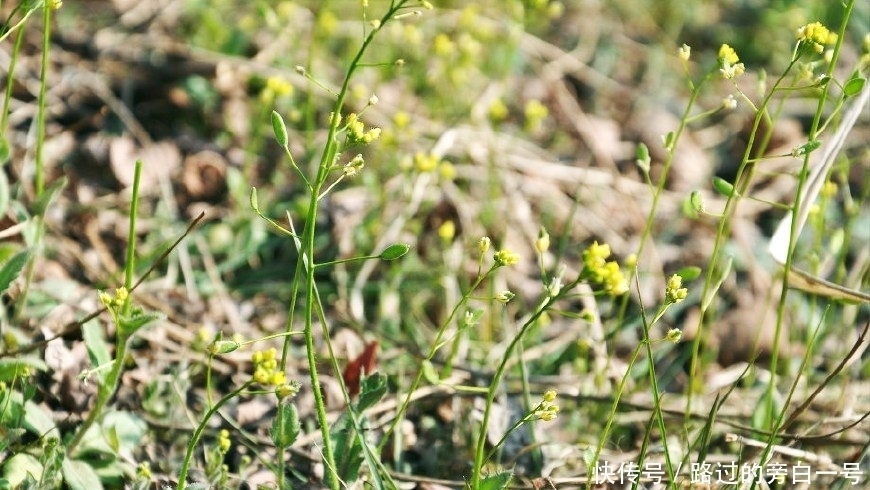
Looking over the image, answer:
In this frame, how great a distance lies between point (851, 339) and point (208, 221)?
1.94 m

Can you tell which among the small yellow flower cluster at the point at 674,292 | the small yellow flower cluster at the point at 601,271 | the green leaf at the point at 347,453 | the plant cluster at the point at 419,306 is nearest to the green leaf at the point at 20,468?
the plant cluster at the point at 419,306

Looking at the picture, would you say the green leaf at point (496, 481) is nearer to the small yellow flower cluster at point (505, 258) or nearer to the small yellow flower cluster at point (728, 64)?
the small yellow flower cluster at point (505, 258)

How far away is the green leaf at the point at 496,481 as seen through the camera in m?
1.58

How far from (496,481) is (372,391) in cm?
30

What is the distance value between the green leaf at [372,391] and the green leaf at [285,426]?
0.56 ft

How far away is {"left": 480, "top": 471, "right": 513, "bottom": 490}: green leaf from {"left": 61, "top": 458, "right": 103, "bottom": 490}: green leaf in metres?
0.73

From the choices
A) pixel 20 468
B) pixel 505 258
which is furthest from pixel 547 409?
pixel 20 468

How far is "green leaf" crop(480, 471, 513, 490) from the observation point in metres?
1.58

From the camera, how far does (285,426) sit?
1585 millimetres

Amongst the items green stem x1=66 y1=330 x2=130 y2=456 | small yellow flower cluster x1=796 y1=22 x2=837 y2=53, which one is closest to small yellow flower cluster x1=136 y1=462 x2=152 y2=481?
green stem x1=66 y1=330 x2=130 y2=456

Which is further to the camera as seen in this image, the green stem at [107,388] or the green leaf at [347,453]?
the green leaf at [347,453]

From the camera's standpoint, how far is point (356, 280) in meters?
2.54

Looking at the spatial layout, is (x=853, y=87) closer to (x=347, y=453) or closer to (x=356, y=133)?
(x=356, y=133)

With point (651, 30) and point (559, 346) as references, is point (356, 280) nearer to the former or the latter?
point (559, 346)
